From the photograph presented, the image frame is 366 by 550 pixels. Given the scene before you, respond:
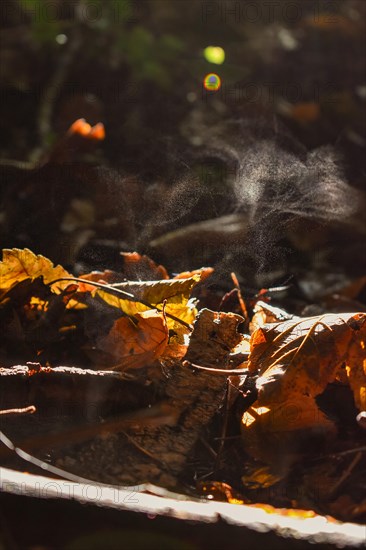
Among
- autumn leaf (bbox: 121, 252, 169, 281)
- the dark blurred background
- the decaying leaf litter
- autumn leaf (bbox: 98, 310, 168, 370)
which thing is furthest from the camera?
the dark blurred background

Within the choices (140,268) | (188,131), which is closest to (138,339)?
(140,268)

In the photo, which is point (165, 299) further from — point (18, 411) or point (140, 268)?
point (18, 411)

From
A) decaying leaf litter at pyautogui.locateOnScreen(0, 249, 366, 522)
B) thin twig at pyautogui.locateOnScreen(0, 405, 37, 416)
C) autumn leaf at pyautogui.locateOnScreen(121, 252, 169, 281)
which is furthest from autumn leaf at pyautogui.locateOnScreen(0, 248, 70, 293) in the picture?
thin twig at pyautogui.locateOnScreen(0, 405, 37, 416)

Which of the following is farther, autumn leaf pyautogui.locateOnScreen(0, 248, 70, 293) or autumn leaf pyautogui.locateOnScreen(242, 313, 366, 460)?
autumn leaf pyautogui.locateOnScreen(0, 248, 70, 293)

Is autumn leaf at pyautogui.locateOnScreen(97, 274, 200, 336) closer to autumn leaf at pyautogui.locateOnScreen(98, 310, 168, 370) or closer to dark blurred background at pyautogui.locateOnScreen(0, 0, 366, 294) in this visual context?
autumn leaf at pyautogui.locateOnScreen(98, 310, 168, 370)

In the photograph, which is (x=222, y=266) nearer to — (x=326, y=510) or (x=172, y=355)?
(x=172, y=355)

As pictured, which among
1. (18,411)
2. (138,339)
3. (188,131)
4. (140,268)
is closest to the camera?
(18,411)

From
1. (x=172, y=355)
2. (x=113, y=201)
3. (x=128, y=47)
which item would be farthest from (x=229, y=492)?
(x=128, y=47)
